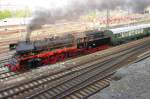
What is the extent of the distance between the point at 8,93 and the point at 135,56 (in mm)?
13039

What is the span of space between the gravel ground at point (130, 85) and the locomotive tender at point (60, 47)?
6927mm

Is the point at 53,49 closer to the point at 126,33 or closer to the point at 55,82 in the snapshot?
the point at 55,82

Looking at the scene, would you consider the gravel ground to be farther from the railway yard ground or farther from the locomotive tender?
the locomotive tender

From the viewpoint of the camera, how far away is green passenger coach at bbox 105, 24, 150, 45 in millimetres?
27906

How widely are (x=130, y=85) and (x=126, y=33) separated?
16839 millimetres

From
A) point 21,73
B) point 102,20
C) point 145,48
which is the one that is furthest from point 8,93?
point 102,20

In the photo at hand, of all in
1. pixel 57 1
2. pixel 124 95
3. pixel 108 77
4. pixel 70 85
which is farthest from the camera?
pixel 57 1

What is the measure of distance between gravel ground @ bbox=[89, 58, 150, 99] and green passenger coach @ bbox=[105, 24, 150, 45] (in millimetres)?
10949

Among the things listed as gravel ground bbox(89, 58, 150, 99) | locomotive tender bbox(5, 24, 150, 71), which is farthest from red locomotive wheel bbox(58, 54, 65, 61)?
gravel ground bbox(89, 58, 150, 99)

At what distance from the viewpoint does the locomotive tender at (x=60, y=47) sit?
64.2 ft

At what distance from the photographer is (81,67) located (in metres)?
20.3

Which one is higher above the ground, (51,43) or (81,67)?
(51,43)

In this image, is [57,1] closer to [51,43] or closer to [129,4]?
[51,43]

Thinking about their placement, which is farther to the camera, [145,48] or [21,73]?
[145,48]
